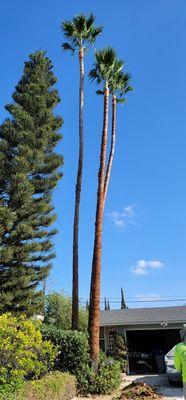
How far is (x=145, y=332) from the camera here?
1056 inches

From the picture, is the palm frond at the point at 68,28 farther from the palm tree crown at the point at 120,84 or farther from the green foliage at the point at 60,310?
the green foliage at the point at 60,310

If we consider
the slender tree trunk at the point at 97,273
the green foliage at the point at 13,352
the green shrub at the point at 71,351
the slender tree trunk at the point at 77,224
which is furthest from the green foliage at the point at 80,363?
the green foliage at the point at 13,352

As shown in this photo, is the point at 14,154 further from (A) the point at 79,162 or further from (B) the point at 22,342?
(B) the point at 22,342

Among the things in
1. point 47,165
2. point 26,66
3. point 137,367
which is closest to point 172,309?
point 137,367

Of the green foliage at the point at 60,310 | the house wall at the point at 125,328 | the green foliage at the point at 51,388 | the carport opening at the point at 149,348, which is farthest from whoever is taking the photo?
the green foliage at the point at 60,310

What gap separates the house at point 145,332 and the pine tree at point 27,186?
3.82 m

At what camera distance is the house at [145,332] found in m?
23.2

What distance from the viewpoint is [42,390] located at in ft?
35.0

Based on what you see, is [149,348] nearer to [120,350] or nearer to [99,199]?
[120,350]

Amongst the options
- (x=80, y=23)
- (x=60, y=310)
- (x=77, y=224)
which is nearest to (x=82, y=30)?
(x=80, y=23)

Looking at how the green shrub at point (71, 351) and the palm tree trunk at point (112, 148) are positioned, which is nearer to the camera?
the green shrub at point (71, 351)

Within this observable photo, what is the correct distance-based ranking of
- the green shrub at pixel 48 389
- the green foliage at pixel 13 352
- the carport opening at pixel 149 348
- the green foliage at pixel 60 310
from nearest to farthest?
the green foliage at pixel 13 352 < the green shrub at pixel 48 389 < the carport opening at pixel 149 348 < the green foliage at pixel 60 310

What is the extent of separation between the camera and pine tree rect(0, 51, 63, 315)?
23.0m

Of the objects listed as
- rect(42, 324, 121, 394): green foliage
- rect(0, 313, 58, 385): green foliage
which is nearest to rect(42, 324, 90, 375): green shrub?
rect(42, 324, 121, 394): green foliage
